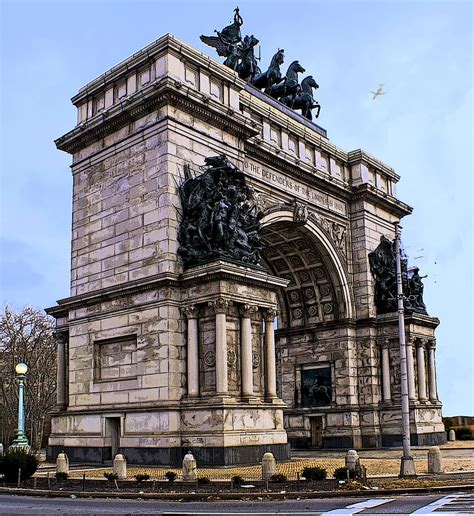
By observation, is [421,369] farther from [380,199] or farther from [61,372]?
[61,372]

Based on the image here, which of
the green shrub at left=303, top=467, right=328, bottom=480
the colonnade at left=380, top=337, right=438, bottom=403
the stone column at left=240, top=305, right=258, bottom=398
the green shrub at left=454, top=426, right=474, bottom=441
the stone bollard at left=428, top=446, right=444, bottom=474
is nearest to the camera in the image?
the green shrub at left=303, top=467, right=328, bottom=480

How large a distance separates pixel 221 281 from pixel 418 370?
17929 mm

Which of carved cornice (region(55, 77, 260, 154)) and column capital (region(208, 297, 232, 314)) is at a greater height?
carved cornice (region(55, 77, 260, 154))

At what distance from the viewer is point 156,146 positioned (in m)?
30.1

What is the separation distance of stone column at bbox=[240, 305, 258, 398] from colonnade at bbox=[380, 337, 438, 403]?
14.2m

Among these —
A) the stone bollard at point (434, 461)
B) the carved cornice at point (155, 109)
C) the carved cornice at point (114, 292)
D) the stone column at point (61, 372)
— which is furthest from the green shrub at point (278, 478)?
the carved cornice at point (155, 109)

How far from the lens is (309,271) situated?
42.0m

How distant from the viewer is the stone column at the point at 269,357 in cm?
2905

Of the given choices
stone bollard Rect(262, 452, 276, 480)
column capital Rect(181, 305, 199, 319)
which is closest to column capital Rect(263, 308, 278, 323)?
column capital Rect(181, 305, 199, 319)

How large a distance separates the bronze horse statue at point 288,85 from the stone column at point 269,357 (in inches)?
685

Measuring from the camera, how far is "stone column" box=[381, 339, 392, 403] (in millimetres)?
39875

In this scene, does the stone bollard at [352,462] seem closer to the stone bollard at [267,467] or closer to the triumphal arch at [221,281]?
the stone bollard at [267,467]

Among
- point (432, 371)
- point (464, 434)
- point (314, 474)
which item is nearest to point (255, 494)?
Answer: point (314, 474)

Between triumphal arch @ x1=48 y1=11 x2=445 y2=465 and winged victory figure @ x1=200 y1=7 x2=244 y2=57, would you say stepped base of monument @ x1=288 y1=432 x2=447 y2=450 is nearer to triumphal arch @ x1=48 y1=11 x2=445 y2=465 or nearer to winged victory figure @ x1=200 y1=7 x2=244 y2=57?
triumphal arch @ x1=48 y1=11 x2=445 y2=465
